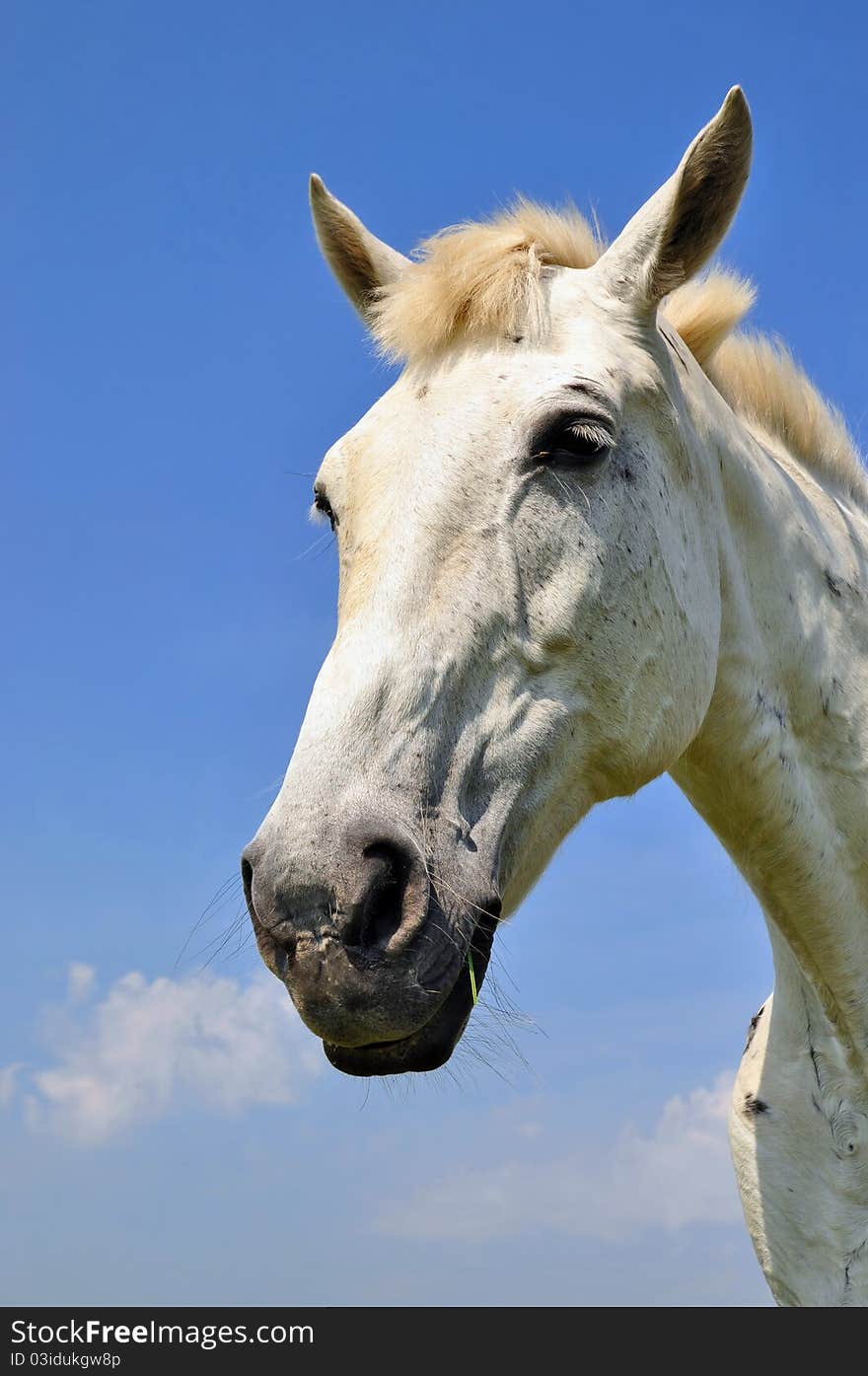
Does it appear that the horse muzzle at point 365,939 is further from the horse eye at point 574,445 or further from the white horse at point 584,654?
the horse eye at point 574,445

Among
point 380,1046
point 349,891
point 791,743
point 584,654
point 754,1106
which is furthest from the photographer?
point 754,1106

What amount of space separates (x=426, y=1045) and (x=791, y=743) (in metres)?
1.64

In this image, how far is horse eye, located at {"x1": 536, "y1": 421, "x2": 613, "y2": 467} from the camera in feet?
10.4

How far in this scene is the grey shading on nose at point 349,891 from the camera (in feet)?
8.03

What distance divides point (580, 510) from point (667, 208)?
105cm

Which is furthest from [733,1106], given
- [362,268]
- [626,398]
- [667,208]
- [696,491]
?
[362,268]

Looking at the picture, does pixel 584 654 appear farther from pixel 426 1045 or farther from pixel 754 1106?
pixel 754 1106

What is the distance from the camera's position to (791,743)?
12.0 feet

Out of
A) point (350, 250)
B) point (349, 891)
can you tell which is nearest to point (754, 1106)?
point (349, 891)

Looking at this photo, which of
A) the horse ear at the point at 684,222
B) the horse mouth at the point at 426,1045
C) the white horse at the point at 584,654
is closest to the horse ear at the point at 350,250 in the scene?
the white horse at the point at 584,654

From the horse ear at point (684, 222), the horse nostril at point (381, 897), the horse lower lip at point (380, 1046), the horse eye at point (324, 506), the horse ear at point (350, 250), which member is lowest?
the horse lower lip at point (380, 1046)

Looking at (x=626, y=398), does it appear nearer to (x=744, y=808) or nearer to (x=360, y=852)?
(x=744, y=808)

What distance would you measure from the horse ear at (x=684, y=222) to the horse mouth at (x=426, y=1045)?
2.00 m

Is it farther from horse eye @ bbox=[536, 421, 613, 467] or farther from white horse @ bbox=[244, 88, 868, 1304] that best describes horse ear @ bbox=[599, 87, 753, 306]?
horse eye @ bbox=[536, 421, 613, 467]
